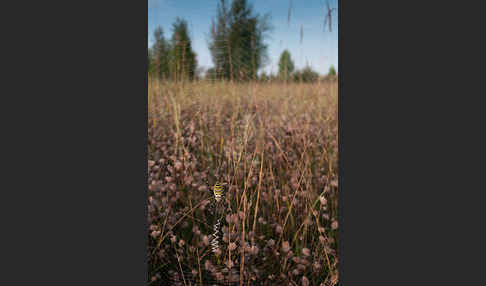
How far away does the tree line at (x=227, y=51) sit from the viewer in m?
1.75

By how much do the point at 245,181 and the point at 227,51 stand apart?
0.92 meters

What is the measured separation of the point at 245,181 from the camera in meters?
1.68


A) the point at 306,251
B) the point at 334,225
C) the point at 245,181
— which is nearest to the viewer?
the point at 306,251

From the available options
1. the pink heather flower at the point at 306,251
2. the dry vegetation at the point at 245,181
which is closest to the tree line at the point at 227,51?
the dry vegetation at the point at 245,181

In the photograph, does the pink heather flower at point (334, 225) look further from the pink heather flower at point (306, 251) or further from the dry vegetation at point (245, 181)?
the pink heather flower at point (306, 251)

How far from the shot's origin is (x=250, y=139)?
180 centimetres

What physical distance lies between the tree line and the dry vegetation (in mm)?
88

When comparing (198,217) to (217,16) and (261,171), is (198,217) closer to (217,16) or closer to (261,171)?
(261,171)

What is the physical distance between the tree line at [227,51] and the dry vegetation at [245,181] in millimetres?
88

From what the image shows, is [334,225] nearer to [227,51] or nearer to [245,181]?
[245,181]

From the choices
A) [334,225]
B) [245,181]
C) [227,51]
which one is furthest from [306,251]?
[227,51]

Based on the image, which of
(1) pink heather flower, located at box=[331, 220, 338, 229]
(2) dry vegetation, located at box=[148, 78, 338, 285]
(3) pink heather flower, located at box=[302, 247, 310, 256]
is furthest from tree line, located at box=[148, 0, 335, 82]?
(3) pink heather flower, located at box=[302, 247, 310, 256]

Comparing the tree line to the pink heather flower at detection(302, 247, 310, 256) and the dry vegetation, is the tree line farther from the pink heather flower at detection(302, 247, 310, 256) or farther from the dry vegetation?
the pink heather flower at detection(302, 247, 310, 256)

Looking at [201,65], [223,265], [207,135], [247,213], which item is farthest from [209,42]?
[223,265]
